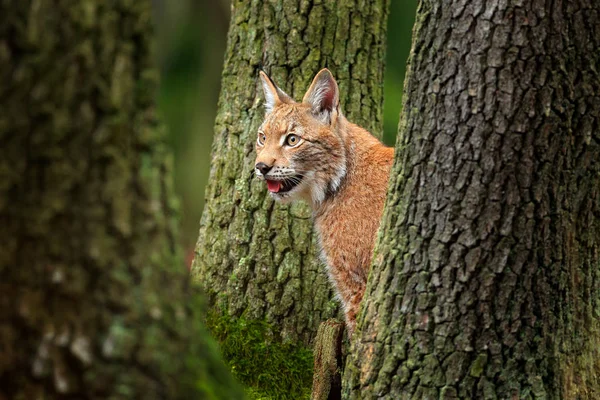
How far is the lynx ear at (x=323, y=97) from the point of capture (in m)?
5.30

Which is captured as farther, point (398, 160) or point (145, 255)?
point (398, 160)

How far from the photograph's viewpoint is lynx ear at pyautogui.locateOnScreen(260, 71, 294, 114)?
543cm

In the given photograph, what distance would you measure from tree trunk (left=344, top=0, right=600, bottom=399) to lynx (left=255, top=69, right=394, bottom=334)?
129cm

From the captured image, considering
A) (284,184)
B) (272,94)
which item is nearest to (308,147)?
(284,184)

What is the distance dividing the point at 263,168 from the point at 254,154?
1.73 ft

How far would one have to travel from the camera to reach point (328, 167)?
5375 mm

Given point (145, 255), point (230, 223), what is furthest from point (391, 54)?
point (145, 255)

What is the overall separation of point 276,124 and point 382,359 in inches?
82.9

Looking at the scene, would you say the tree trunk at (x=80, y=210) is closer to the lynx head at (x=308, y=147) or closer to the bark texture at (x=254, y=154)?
the lynx head at (x=308, y=147)

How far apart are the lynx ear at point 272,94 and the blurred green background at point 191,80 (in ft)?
12.8

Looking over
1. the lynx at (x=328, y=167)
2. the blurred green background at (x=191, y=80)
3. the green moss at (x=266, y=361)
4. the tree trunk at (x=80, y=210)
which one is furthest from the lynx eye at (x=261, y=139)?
the blurred green background at (x=191, y=80)

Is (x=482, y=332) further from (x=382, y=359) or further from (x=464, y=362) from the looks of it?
(x=382, y=359)

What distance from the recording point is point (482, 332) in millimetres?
3650

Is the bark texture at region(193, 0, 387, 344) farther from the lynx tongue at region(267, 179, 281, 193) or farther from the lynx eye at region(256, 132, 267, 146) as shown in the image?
→ the lynx tongue at region(267, 179, 281, 193)
